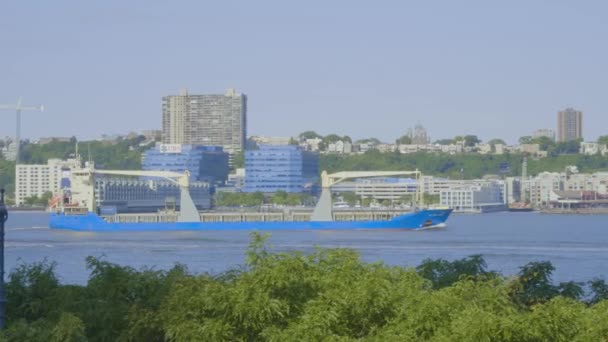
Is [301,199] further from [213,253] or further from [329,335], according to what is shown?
[329,335]

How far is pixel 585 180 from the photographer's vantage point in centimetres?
14388

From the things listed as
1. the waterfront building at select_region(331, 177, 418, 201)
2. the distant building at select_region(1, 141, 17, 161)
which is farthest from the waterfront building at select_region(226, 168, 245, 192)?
the distant building at select_region(1, 141, 17, 161)

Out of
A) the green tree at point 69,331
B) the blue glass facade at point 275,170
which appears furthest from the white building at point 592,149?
the green tree at point 69,331

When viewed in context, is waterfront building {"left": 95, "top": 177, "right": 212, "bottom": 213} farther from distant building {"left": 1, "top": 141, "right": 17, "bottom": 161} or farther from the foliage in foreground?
the foliage in foreground

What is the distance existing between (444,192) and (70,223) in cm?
5800

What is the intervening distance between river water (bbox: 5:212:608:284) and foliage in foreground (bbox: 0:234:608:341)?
15.0 meters

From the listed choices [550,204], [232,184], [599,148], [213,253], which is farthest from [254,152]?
[213,253]

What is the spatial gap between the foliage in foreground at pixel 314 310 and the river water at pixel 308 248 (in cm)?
1505

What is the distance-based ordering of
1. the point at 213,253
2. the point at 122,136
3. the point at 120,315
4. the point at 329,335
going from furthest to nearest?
the point at 122,136
the point at 213,253
the point at 120,315
the point at 329,335

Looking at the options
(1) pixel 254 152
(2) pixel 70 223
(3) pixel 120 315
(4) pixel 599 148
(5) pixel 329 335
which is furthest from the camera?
(4) pixel 599 148

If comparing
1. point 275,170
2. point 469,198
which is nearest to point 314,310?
point 469,198

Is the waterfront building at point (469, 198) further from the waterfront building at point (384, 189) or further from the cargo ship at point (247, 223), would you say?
the cargo ship at point (247, 223)

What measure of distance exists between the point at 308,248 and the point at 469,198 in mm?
79697

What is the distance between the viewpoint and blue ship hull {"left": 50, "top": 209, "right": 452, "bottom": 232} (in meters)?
73.8
